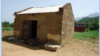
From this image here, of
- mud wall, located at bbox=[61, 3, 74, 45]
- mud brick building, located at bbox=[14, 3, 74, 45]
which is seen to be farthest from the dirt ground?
mud wall, located at bbox=[61, 3, 74, 45]

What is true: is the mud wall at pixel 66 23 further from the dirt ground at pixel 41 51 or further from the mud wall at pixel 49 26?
the dirt ground at pixel 41 51

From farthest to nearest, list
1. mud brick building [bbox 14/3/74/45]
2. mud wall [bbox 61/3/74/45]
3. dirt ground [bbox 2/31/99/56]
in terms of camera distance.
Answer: mud wall [bbox 61/3/74/45], mud brick building [bbox 14/3/74/45], dirt ground [bbox 2/31/99/56]

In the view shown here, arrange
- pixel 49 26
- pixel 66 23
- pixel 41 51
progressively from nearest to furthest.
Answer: pixel 41 51
pixel 49 26
pixel 66 23

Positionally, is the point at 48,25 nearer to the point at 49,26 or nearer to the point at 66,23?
the point at 49,26

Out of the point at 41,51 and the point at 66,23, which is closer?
the point at 41,51

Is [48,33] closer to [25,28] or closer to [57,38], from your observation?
[57,38]

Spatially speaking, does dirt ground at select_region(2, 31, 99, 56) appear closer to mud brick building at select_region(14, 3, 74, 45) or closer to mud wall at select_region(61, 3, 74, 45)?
mud brick building at select_region(14, 3, 74, 45)

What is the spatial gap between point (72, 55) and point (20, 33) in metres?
6.13

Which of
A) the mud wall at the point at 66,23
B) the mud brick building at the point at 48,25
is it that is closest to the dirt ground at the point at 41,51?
the mud brick building at the point at 48,25

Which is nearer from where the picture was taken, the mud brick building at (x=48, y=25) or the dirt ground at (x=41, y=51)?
the dirt ground at (x=41, y=51)

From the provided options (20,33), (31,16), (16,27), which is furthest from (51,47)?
(16,27)

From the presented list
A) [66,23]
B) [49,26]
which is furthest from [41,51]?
[66,23]

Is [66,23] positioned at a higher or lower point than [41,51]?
higher

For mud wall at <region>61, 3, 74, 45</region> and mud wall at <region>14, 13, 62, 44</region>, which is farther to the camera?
mud wall at <region>61, 3, 74, 45</region>
